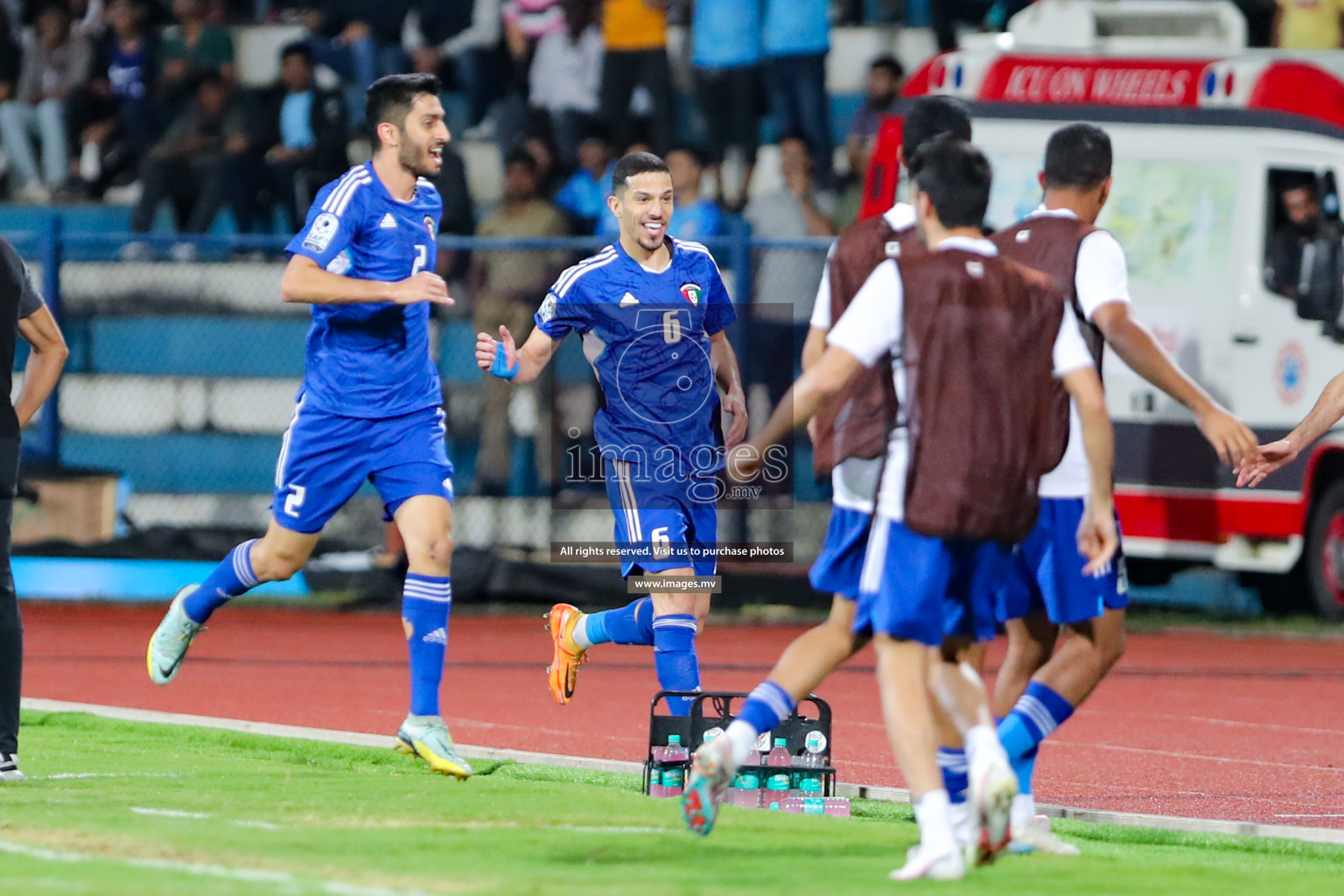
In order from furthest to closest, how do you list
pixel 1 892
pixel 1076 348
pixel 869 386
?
pixel 869 386, pixel 1076 348, pixel 1 892

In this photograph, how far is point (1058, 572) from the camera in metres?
7.44

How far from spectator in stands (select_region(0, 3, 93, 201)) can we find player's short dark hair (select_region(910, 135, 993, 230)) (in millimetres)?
17342

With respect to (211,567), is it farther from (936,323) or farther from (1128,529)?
(936,323)

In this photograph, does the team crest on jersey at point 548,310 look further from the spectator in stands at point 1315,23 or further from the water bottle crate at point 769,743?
the spectator in stands at point 1315,23

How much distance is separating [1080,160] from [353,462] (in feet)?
10.4

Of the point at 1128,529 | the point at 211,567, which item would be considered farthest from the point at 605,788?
the point at 211,567

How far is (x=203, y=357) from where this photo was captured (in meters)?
19.5

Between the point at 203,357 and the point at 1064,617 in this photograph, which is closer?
the point at 1064,617

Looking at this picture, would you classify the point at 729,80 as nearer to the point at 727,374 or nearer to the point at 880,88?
the point at 880,88

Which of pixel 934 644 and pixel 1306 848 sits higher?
pixel 934 644

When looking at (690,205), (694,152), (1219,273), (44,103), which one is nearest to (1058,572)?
(1219,273)

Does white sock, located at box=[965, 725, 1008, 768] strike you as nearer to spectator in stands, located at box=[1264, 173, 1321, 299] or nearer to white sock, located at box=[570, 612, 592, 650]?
white sock, located at box=[570, 612, 592, 650]

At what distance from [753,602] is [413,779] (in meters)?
9.04

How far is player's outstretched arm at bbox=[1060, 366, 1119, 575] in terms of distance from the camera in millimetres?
6660
